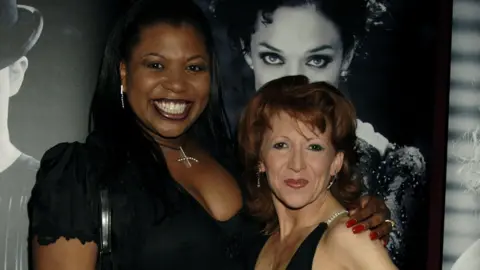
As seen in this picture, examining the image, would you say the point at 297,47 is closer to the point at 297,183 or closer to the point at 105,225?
the point at 297,183

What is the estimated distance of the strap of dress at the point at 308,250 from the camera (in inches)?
77.7

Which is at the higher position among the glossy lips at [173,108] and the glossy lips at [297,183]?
the glossy lips at [173,108]

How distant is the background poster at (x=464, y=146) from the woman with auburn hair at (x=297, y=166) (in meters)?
0.33

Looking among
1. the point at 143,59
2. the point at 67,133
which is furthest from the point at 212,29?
the point at 67,133

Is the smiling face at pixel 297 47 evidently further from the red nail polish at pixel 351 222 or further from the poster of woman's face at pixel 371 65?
the red nail polish at pixel 351 222

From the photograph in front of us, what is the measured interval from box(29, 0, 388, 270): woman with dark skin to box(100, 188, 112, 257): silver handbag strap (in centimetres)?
1

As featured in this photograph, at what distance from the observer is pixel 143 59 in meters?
2.07

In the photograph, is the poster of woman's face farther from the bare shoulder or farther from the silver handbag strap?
the silver handbag strap

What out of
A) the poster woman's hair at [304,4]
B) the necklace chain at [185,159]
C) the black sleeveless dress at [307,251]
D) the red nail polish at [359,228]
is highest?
the poster woman's hair at [304,4]

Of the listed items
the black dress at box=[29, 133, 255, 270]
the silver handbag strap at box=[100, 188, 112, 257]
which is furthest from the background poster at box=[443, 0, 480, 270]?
the silver handbag strap at box=[100, 188, 112, 257]

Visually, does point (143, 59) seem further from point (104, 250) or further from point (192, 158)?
point (104, 250)

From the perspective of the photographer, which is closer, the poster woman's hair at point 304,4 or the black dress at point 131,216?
the black dress at point 131,216

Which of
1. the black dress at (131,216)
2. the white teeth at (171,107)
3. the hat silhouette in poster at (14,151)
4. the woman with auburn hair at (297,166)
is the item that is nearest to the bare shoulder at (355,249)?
the woman with auburn hair at (297,166)

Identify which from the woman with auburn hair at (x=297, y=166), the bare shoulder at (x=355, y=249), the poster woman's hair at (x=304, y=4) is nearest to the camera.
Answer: the bare shoulder at (x=355, y=249)
